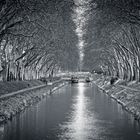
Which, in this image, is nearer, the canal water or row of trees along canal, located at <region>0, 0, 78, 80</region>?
the canal water

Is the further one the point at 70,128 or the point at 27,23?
the point at 27,23

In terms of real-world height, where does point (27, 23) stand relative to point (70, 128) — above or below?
above

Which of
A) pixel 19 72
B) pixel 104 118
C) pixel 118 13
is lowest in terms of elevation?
pixel 104 118

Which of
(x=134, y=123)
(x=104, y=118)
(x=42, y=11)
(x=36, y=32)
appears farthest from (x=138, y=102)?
(x=36, y=32)

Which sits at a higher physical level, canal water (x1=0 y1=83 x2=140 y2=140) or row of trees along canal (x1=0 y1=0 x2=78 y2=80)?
row of trees along canal (x1=0 y1=0 x2=78 y2=80)

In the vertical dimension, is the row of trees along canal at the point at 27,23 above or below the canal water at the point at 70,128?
above

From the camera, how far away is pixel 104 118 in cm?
1958

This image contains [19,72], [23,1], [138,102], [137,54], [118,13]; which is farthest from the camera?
[19,72]

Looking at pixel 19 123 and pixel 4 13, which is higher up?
pixel 4 13

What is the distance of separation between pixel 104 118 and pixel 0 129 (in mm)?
6971

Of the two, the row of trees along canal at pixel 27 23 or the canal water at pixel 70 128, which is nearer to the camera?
the canal water at pixel 70 128

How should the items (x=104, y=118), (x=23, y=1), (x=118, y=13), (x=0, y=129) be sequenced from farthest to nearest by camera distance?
1. (x=118, y=13)
2. (x=104, y=118)
3. (x=23, y=1)
4. (x=0, y=129)

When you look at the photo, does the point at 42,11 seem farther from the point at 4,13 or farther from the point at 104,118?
the point at 104,118

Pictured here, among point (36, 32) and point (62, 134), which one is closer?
point (62, 134)
